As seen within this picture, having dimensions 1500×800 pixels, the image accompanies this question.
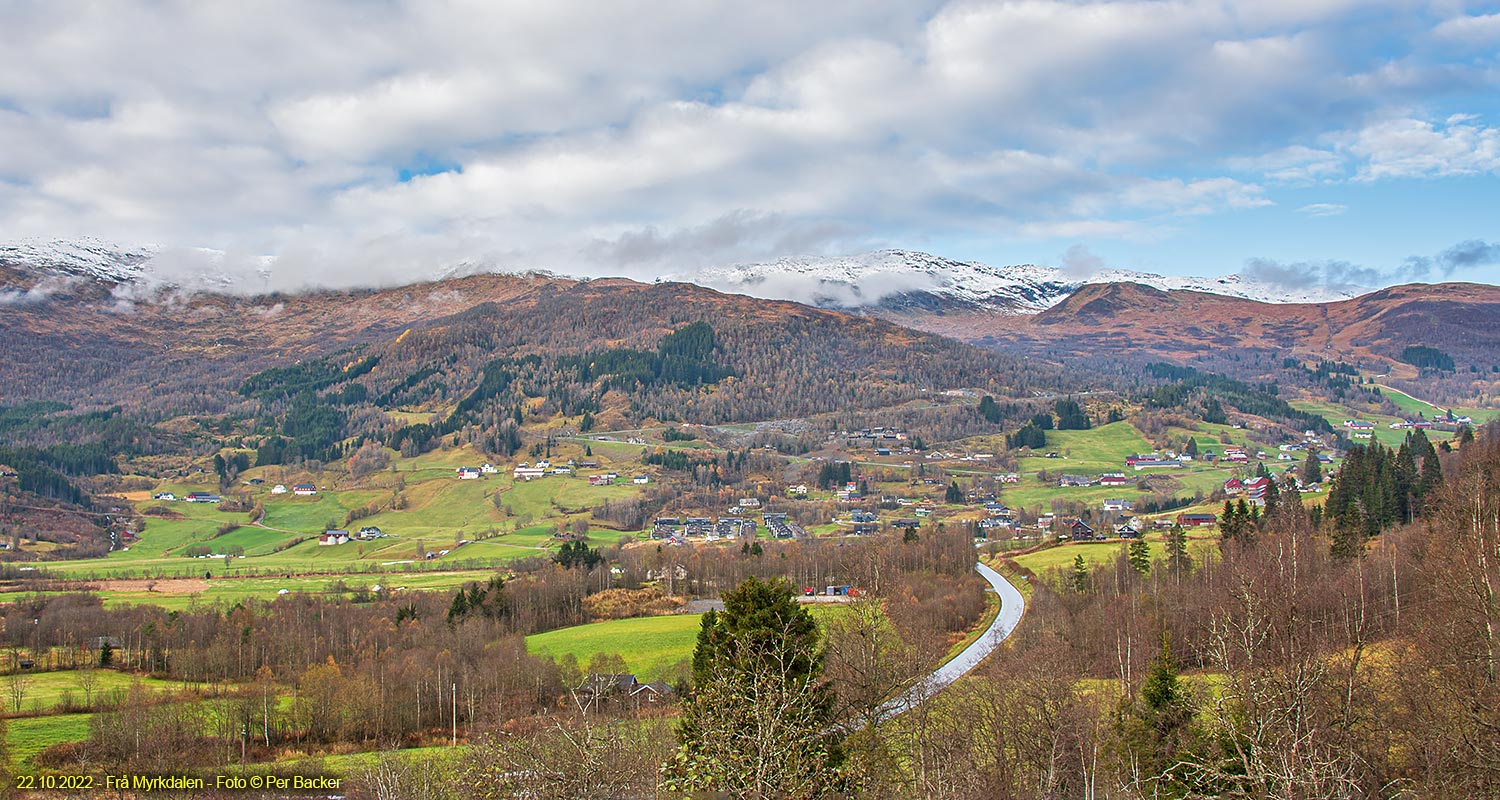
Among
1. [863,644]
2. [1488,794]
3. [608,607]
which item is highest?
[863,644]

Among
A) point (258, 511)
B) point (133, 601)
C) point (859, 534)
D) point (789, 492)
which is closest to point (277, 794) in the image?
point (133, 601)

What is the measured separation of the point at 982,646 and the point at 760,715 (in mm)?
49180

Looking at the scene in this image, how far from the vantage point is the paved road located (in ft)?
142

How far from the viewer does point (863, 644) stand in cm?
3238

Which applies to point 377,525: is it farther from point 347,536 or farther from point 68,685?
point 68,685

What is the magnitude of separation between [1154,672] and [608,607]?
6354cm

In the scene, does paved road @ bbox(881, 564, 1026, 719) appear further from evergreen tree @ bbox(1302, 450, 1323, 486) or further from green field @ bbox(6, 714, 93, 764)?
evergreen tree @ bbox(1302, 450, 1323, 486)

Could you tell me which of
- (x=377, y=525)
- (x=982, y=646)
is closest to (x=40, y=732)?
(x=982, y=646)

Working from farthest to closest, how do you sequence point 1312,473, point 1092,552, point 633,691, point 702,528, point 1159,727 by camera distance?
point 702,528 → point 1312,473 → point 1092,552 → point 633,691 → point 1159,727

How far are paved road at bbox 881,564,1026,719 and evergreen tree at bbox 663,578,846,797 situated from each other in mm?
7780

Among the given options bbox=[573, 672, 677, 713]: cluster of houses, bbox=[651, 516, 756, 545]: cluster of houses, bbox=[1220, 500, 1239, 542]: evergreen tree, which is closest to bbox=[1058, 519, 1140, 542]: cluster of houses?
bbox=[1220, 500, 1239, 542]: evergreen tree

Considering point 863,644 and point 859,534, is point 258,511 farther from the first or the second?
point 863,644

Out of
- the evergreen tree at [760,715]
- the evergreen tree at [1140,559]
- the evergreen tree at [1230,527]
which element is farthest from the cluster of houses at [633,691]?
the evergreen tree at [1230,527]

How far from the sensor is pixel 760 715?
1819cm
